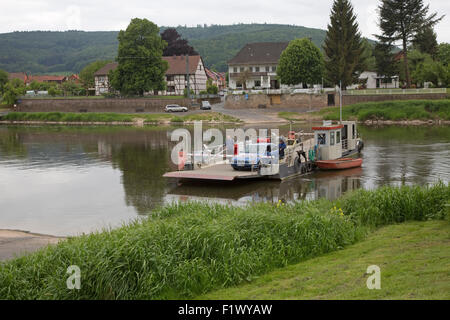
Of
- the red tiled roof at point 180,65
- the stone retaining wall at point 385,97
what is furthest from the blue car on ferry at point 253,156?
the red tiled roof at point 180,65

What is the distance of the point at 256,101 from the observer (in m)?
76.1

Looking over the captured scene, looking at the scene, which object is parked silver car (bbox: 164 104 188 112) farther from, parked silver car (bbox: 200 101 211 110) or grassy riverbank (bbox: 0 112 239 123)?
parked silver car (bbox: 200 101 211 110)

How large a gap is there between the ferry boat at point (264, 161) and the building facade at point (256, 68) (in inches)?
2354

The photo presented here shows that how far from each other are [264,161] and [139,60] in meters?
57.0

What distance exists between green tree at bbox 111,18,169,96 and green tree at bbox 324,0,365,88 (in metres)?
26.1

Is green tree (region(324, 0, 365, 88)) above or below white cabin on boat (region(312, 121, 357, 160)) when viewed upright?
above

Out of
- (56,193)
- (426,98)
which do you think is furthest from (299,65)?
Result: (56,193)

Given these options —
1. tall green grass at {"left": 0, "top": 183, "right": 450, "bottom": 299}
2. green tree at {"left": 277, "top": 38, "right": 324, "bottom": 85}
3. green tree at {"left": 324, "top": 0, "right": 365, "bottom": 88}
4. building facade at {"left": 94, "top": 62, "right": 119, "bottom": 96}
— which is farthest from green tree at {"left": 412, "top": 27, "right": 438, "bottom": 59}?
tall green grass at {"left": 0, "top": 183, "right": 450, "bottom": 299}

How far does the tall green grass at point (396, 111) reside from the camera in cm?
6216

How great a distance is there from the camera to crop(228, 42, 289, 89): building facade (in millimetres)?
91375

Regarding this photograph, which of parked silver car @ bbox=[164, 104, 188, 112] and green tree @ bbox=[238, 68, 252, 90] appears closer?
parked silver car @ bbox=[164, 104, 188, 112]

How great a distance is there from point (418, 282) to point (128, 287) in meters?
5.31

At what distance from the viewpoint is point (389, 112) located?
6519 cm
